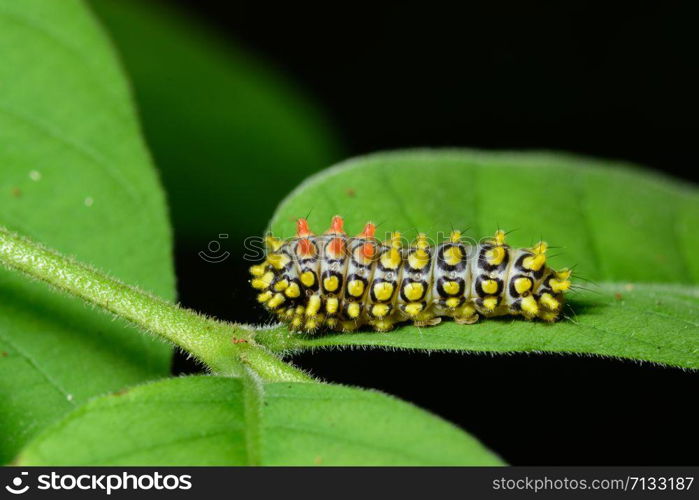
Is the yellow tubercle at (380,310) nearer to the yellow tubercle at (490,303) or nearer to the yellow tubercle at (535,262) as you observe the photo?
the yellow tubercle at (490,303)

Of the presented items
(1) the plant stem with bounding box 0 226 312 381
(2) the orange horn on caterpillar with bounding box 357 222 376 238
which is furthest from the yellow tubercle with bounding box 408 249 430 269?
(1) the plant stem with bounding box 0 226 312 381

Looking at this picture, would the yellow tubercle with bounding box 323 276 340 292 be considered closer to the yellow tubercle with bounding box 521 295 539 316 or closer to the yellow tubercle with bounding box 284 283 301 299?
the yellow tubercle with bounding box 284 283 301 299

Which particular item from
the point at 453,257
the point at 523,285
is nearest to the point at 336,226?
the point at 453,257

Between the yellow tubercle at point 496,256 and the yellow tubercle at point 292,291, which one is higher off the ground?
the yellow tubercle at point 496,256

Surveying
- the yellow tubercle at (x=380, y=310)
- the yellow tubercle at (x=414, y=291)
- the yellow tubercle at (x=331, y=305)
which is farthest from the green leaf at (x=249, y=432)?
the yellow tubercle at (x=414, y=291)
